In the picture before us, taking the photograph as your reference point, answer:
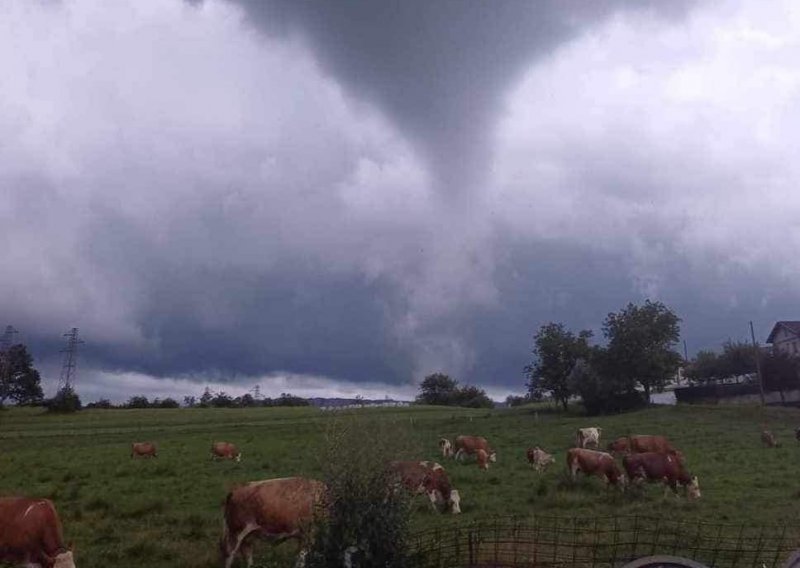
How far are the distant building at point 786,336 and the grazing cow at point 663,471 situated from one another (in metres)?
83.1

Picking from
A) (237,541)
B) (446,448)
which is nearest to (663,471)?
(237,541)

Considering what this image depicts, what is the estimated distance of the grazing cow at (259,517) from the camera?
13.8 m

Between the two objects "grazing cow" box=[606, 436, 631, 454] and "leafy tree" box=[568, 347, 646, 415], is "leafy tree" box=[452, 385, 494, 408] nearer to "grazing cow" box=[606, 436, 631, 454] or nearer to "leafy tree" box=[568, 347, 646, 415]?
"leafy tree" box=[568, 347, 646, 415]

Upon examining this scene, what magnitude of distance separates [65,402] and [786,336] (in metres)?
93.1

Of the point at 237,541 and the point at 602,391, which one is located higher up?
the point at 602,391

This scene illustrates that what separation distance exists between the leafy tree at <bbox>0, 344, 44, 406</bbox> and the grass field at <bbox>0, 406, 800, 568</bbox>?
66176 mm

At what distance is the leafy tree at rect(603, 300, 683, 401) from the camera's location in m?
78.4

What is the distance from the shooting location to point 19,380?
382 feet

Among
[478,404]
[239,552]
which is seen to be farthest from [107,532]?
[478,404]

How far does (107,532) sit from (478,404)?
11771 cm

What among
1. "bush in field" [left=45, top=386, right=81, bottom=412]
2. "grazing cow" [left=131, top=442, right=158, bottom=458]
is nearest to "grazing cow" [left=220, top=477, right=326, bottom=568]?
"grazing cow" [left=131, top=442, right=158, bottom=458]

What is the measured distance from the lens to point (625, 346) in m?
79.8

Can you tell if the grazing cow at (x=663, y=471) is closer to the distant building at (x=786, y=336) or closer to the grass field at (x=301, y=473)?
the grass field at (x=301, y=473)

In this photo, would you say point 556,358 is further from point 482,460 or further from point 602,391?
point 482,460
